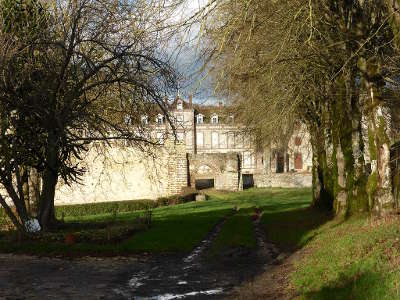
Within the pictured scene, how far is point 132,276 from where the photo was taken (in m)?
11.9

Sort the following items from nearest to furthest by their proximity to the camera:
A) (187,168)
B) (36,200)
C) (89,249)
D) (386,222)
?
(386,222) < (89,249) < (36,200) < (187,168)

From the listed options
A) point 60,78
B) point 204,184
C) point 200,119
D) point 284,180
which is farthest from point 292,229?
point 200,119

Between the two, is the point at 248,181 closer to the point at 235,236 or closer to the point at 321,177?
the point at 321,177

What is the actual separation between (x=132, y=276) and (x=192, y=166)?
37.1m

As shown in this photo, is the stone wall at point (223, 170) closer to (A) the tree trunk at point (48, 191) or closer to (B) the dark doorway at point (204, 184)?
(B) the dark doorway at point (204, 184)

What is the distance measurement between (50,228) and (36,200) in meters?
2.82

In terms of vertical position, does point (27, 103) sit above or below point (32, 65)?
below

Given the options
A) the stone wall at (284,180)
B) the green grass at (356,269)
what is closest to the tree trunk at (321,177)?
the green grass at (356,269)

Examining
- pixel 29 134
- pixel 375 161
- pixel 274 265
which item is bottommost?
pixel 274 265

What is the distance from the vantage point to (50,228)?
64.2 ft

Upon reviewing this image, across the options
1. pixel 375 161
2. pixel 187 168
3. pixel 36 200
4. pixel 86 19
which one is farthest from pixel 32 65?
pixel 187 168

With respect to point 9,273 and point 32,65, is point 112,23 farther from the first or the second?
point 9,273

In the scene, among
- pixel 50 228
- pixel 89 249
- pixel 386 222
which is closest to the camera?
pixel 386 222

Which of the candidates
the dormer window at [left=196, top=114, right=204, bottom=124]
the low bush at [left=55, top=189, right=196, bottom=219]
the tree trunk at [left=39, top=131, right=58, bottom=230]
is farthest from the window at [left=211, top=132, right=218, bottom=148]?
the tree trunk at [left=39, top=131, right=58, bottom=230]
